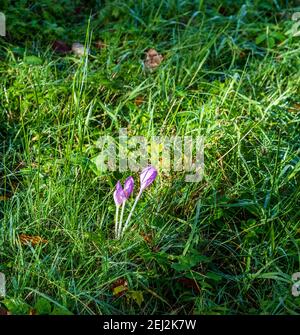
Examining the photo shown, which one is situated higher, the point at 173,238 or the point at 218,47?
the point at 218,47

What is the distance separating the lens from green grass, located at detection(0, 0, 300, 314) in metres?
2.45

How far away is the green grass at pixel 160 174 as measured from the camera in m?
2.45

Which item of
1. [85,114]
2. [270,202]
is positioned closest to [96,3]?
[85,114]

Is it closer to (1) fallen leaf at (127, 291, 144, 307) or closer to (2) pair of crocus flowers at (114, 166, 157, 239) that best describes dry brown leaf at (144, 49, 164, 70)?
(2) pair of crocus flowers at (114, 166, 157, 239)

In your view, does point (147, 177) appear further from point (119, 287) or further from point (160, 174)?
point (119, 287)

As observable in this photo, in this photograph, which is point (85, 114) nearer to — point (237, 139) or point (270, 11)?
point (237, 139)

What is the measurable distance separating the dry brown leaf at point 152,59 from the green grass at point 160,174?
1.5 inches

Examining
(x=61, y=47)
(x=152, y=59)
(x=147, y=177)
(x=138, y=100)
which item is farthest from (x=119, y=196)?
(x=61, y=47)

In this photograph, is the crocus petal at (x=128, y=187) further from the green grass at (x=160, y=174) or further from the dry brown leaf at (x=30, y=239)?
the dry brown leaf at (x=30, y=239)

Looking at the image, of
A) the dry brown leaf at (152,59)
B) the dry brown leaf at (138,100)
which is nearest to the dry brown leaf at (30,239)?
the dry brown leaf at (138,100)

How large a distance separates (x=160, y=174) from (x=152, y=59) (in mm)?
1093

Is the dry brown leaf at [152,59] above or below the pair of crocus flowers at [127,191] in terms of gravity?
above
